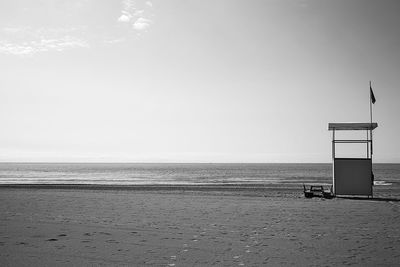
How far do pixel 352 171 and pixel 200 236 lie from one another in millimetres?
13793

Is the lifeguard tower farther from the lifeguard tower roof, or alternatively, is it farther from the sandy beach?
the sandy beach

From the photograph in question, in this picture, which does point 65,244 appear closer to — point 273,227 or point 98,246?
point 98,246

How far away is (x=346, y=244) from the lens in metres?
8.97

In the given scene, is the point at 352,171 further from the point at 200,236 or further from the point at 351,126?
the point at 200,236

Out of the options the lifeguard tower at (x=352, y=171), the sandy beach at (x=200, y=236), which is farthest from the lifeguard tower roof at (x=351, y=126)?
the sandy beach at (x=200, y=236)

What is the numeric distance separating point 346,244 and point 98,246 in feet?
21.3

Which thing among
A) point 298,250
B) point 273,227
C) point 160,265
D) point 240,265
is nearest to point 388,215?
point 273,227

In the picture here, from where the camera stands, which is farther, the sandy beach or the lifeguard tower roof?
the lifeguard tower roof

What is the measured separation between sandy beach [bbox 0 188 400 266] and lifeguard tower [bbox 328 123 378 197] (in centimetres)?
420

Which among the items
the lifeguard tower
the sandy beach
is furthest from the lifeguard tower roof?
the sandy beach

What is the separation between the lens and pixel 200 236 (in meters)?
9.98

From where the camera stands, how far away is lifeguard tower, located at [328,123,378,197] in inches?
788

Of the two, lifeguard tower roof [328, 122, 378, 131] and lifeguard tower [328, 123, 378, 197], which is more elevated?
lifeguard tower roof [328, 122, 378, 131]

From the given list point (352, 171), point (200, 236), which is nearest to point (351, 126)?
point (352, 171)
